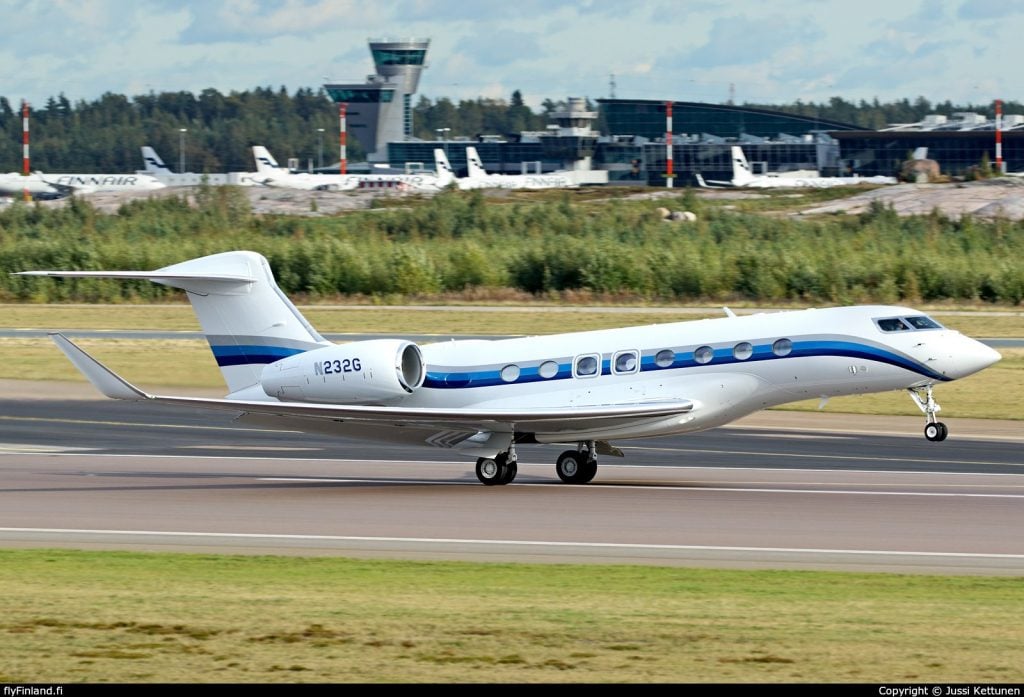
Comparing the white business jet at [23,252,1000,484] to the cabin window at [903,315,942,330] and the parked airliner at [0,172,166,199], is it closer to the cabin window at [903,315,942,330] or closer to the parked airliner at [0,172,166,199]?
the cabin window at [903,315,942,330]

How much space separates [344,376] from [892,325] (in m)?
8.37

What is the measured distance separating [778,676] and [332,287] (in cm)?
5736

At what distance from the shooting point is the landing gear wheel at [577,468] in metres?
23.6

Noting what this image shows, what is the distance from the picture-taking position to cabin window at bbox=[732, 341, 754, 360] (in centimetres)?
2233

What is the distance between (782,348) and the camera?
22.3 meters

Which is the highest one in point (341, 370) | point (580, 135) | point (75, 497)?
point (580, 135)

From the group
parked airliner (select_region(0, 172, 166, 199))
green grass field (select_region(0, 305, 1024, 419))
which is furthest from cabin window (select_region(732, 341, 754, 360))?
parked airliner (select_region(0, 172, 166, 199))

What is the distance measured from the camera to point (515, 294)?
64.8 metres

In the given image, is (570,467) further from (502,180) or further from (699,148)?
(699,148)

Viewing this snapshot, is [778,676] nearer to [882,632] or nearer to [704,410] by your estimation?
[882,632]

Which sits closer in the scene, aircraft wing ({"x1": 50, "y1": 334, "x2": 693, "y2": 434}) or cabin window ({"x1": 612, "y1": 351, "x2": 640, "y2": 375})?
aircraft wing ({"x1": 50, "y1": 334, "x2": 693, "y2": 434})

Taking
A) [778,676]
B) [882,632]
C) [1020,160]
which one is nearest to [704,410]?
[882,632]

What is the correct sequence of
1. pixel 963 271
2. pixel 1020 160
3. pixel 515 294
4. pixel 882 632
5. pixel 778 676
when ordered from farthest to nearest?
pixel 1020 160 → pixel 515 294 → pixel 963 271 → pixel 882 632 → pixel 778 676

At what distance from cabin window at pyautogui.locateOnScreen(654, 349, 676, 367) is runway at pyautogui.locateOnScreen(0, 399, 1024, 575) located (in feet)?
6.26
